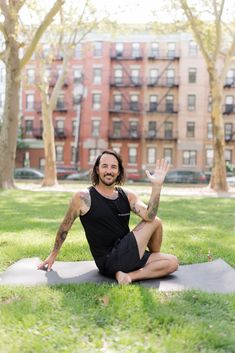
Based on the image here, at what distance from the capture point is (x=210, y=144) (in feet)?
153

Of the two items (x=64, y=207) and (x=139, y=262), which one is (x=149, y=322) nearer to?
(x=139, y=262)

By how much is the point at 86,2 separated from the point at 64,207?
14.0 m

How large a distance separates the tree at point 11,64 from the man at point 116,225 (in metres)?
13.4

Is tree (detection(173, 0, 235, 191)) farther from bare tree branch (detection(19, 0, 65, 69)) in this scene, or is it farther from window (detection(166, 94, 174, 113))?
window (detection(166, 94, 174, 113))

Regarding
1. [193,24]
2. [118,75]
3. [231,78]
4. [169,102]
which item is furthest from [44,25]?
[231,78]

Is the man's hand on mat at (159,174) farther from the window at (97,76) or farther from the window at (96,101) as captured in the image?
the window at (97,76)

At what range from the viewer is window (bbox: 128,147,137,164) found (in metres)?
47.2

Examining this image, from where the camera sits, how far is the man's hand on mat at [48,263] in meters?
4.86

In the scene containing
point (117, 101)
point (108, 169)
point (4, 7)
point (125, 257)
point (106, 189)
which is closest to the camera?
point (125, 257)

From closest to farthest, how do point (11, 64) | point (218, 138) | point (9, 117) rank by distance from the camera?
point (11, 64) → point (9, 117) → point (218, 138)

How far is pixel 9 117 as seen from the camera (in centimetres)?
1802

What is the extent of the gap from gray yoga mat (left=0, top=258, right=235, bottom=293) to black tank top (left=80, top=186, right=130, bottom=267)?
361 mm

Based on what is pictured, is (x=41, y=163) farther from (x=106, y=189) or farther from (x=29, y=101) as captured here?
(x=106, y=189)

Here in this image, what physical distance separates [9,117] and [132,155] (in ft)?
98.2
